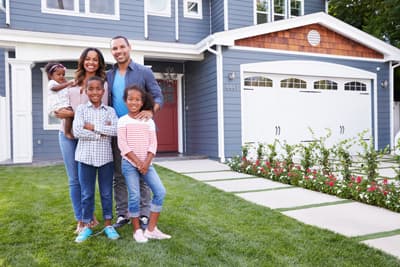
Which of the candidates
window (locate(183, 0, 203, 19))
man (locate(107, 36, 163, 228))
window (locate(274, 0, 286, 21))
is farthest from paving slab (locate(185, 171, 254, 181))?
window (locate(274, 0, 286, 21))

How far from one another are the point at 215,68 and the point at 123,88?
4.98 meters

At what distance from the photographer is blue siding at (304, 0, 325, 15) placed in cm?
1019

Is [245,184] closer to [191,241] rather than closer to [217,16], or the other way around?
[191,241]

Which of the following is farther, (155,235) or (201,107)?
(201,107)

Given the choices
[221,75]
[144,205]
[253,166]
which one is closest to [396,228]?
[144,205]

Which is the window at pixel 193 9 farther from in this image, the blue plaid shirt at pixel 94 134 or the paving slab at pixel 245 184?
the blue plaid shirt at pixel 94 134

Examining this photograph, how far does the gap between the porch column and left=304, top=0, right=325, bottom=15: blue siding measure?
7936 mm

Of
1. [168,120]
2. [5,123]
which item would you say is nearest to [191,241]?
[5,123]

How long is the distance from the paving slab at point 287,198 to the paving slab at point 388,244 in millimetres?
1114

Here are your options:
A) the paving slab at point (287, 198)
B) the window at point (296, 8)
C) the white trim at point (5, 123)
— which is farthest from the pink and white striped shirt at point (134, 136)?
the window at point (296, 8)

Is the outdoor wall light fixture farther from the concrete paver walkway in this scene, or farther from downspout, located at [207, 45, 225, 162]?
the concrete paver walkway

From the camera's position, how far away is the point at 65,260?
6.77 feet

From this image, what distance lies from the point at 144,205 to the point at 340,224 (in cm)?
168

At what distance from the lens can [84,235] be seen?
2436 mm
